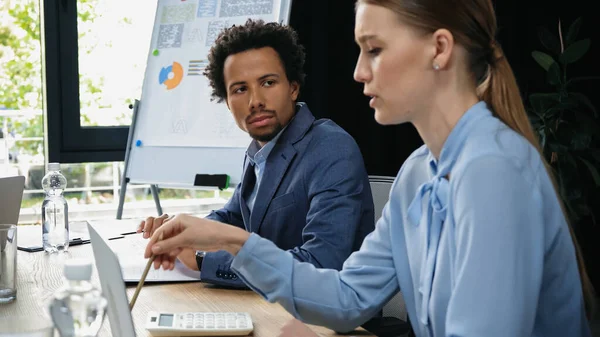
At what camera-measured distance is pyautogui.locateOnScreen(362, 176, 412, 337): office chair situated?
160 centimetres

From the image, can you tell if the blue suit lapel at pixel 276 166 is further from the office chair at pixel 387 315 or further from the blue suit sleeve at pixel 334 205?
the office chair at pixel 387 315

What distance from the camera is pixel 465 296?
1044 millimetres

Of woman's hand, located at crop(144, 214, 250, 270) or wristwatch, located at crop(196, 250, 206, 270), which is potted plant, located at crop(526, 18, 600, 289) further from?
woman's hand, located at crop(144, 214, 250, 270)

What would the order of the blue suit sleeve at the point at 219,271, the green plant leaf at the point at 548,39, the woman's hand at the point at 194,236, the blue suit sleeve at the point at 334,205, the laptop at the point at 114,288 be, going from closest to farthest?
the laptop at the point at 114,288 → the woman's hand at the point at 194,236 → the blue suit sleeve at the point at 219,271 → the blue suit sleeve at the point at 334,205 → the green plant leaf at the point at 548,39

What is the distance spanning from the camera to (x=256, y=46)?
208cm

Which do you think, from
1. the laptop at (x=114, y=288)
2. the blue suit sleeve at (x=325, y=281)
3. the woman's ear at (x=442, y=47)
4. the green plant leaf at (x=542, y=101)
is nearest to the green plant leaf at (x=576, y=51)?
the green plant leaf at (x=542, y=101)

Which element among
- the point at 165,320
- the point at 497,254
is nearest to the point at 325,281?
the point at 165,320

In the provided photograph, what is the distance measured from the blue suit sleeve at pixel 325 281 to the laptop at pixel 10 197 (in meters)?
0.89

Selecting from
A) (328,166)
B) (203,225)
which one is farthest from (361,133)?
(203,225)

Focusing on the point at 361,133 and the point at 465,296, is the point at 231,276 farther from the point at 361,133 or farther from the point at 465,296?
the point at 361,133

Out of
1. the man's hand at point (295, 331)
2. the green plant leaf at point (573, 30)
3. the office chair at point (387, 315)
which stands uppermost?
the green plant leaf at point (573, 30)

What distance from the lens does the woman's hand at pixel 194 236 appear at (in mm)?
1279

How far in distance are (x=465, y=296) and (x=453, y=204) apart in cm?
15

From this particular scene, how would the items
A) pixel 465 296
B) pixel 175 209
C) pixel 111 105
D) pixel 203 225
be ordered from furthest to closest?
pixel 175 209 < pixel 111 105 < pixel 203 225 < pixel 465 296
